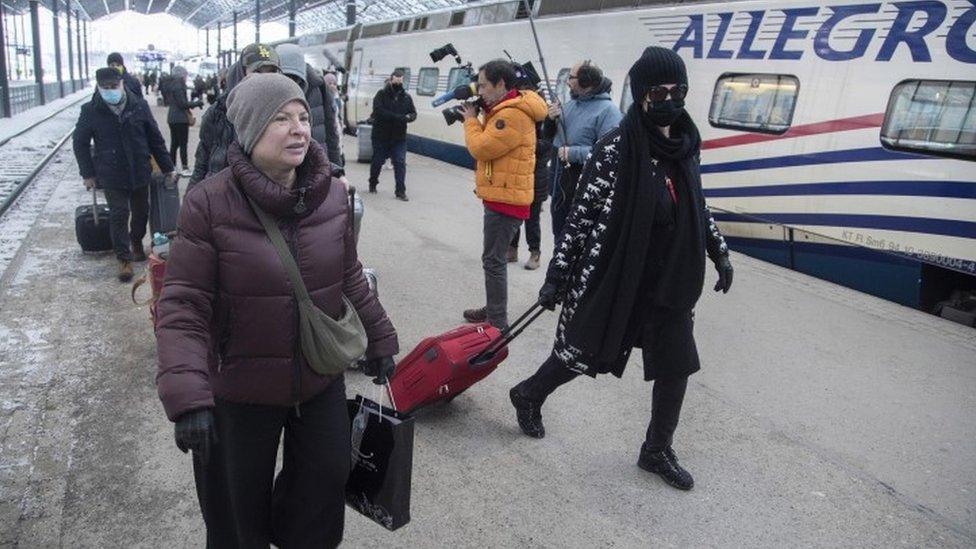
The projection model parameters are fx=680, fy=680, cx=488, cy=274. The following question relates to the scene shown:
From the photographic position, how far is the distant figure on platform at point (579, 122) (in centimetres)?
513

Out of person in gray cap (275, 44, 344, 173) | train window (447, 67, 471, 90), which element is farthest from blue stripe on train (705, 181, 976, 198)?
train window (447, 67, 471, 90)

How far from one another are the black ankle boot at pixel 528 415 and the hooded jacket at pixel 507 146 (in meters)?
1.40

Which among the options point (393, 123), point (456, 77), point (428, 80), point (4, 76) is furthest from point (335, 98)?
point (4, 76)

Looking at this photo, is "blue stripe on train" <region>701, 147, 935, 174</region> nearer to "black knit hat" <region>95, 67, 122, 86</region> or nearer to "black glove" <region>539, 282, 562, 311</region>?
"black glove" <region>539, 282, 562, 311</region>

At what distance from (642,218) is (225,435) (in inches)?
70.0

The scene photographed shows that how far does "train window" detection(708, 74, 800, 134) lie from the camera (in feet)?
23.6

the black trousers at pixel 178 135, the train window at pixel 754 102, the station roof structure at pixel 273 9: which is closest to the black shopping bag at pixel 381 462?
the train window at pixel 754 102

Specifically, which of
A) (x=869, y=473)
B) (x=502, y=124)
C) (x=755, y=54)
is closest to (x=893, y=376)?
(x=869, y=473)

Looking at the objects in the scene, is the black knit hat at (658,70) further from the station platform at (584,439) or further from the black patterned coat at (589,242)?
the station platform at (584,439)

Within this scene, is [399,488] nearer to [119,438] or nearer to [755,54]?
[119,438]

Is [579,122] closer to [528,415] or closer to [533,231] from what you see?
[533,231]

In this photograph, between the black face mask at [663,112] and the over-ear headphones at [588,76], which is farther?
the over-ear headphones at [588,76]

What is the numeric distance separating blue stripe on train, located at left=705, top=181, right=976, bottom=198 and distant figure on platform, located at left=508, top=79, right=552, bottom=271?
8.21 feet

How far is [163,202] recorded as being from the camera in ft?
19.6
